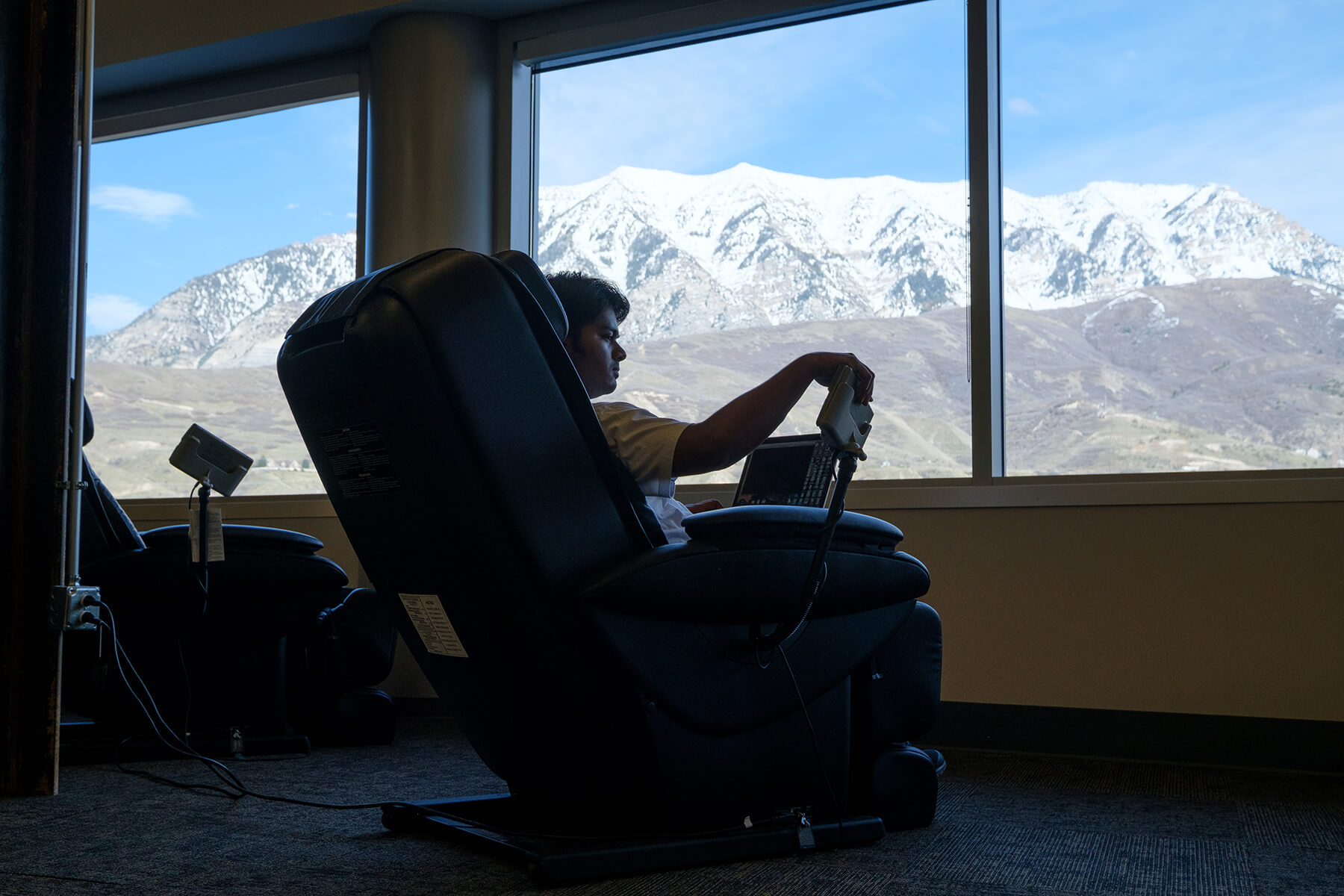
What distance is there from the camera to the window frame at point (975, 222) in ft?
8.70

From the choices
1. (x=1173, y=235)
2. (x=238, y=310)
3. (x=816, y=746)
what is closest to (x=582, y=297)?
(x=816, y=746)

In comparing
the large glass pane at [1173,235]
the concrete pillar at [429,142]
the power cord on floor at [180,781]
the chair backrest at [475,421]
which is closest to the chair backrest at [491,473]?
the chair backrest at [475,421]

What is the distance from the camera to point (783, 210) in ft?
11.2

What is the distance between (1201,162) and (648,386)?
1.71 meters

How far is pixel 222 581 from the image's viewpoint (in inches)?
100

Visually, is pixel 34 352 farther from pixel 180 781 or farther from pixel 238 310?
pixel 238 310

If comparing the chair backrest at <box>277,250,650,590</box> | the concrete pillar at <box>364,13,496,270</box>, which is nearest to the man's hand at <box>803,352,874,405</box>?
the chair backrest at <box>277,250,650,590</box>

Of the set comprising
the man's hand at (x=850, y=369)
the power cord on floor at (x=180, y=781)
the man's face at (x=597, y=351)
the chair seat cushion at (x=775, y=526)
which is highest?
the man's face at (x=597, y=351)

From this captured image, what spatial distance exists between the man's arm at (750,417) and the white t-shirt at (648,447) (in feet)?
0.10

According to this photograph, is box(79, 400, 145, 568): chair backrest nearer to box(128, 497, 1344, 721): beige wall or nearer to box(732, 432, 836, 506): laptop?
box(732, 432, 836, 506): laptop

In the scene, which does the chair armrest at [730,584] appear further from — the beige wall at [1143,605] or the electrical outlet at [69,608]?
the beige wall at [1143,605]

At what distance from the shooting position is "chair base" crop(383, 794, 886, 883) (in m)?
1.40

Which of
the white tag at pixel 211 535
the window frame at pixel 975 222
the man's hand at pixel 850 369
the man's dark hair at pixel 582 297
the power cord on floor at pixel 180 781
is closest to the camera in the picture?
the man's hand at pixel 850 369

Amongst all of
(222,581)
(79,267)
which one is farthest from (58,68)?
(222,581)
